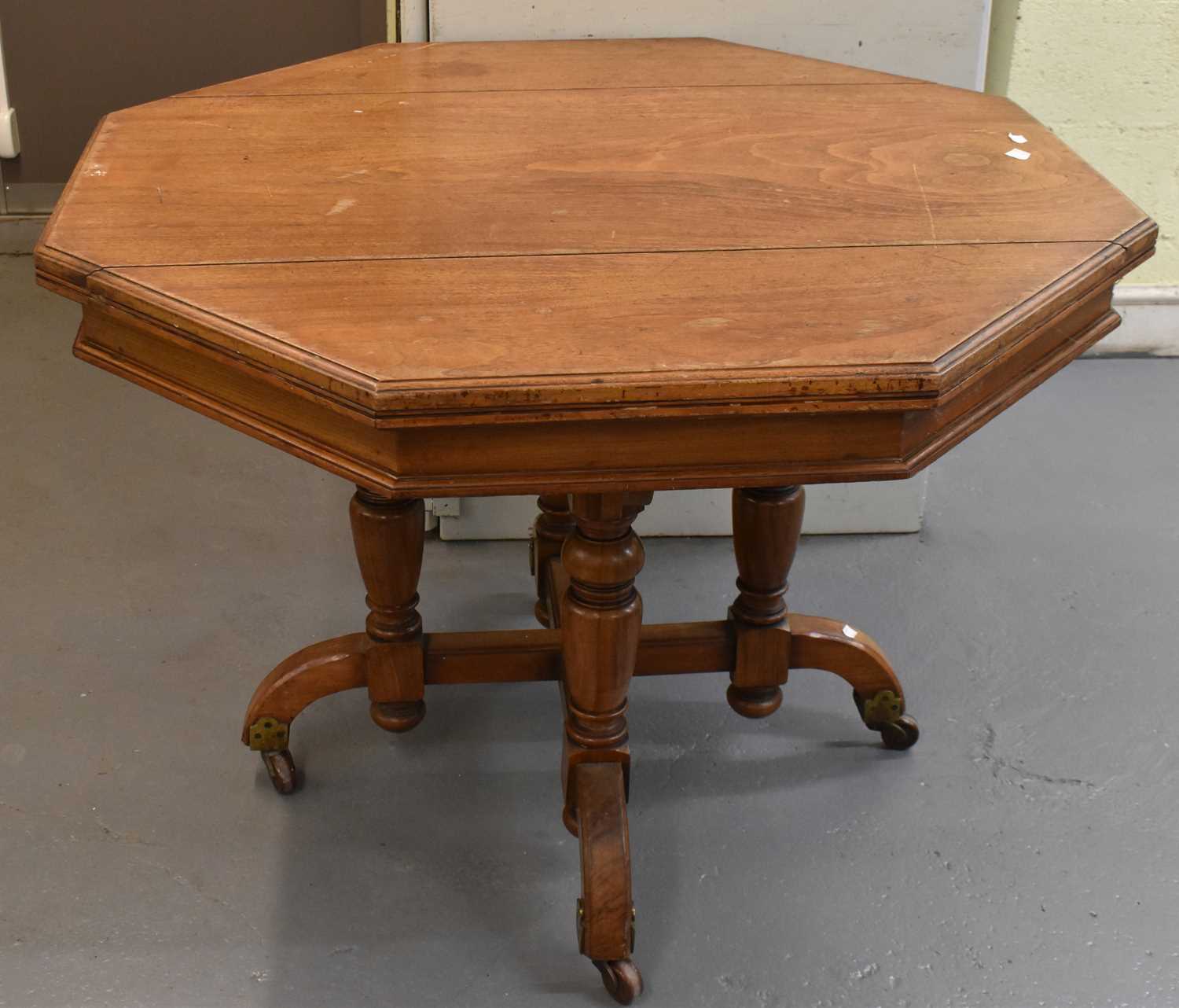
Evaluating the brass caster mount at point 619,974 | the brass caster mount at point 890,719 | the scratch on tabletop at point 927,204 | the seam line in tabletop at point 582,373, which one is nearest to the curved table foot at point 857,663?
the brass caster mount at point 890,719

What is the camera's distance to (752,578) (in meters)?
1.67

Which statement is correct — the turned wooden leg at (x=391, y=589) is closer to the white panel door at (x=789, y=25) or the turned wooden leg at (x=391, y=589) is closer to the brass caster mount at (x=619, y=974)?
the brass caster mount at (x=619, y=974)

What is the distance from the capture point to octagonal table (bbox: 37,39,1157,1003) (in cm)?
100

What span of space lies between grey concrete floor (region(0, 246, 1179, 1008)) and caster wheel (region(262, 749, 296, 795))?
0.03 m

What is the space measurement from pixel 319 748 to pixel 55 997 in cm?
46

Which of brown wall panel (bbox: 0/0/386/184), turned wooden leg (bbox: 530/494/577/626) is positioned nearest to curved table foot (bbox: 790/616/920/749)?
turned wooden leg (bbox: 530/494/577/626)

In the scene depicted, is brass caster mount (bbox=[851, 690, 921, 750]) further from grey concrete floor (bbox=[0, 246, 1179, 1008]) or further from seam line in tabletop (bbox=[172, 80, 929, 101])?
seam line in tabletop (bbox=[172, 80, 929, 101])

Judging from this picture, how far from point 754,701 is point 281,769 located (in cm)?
60

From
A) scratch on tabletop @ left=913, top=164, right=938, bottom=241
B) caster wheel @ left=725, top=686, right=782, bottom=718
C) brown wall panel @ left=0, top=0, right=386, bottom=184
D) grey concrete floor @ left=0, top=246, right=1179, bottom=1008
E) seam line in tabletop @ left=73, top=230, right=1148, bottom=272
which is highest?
scratch on tabletop @ left=913, top=164, right=938, bottom=241

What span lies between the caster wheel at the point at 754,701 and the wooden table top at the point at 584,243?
0.69 m

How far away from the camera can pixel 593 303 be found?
1.07 m

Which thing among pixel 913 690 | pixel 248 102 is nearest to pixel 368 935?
pixel 913 690

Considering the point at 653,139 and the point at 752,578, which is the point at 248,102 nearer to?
the point at 653,139

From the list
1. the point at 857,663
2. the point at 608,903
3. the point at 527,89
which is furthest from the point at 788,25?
the point at 608,903
